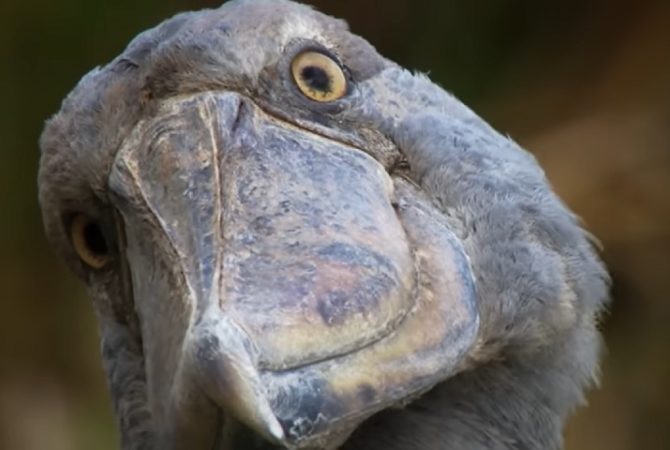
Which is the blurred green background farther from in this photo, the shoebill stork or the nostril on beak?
the nostril on beak

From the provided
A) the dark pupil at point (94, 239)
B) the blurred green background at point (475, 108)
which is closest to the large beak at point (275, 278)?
the dark pupil at point (94, 239)

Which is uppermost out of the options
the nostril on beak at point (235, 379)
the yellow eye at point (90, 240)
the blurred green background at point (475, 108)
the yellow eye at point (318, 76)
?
the yellow eye at point (318, 76)

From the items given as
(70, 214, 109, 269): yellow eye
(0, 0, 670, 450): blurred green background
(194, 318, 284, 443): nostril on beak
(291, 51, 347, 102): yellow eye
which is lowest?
(0, 0, 670, 450): blurred green background

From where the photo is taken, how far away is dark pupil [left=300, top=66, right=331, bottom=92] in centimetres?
192

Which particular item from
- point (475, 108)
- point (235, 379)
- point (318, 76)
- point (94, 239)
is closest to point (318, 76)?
point (318, 76)

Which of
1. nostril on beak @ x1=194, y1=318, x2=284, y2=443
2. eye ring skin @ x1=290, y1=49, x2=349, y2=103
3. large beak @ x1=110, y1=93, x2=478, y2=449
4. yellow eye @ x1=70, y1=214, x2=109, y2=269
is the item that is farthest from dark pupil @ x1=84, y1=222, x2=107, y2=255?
nostril on beak @ x1=194, y1=318, x2=284, y2=443

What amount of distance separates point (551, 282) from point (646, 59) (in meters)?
2.77

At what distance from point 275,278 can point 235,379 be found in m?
0.17

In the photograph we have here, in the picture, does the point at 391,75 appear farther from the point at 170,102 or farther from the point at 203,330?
the point at 203,330

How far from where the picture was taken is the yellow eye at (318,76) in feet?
6.28

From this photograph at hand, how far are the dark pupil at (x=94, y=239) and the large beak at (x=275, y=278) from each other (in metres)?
0.14

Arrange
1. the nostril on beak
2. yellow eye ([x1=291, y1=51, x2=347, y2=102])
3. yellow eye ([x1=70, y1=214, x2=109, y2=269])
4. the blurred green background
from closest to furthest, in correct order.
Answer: the nostril on beak < yellow eye ([x1=291, y1=51, x2=347, y2=102]) < yellow eye ([x1=70, y1=214, x2=109, y2=269]) < the blurred green background

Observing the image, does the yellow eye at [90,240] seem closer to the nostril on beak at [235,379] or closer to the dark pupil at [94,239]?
the dark pupil at [94,239]

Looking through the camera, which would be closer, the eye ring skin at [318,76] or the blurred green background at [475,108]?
the eye ring skin at [318,76]
